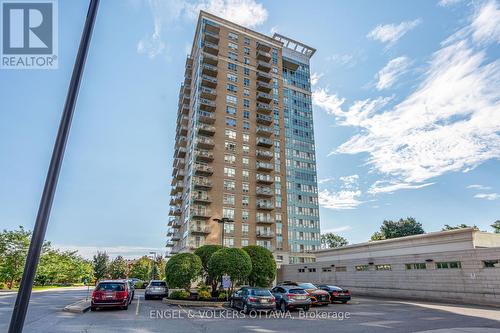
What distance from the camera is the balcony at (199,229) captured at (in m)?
53.6

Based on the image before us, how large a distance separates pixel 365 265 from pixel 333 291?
1175 centimetres

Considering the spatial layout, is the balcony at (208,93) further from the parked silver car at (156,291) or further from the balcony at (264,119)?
the parked silver car at (156,291)

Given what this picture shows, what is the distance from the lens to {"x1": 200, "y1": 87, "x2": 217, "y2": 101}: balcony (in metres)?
61.1

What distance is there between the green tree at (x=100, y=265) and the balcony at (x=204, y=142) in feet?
163

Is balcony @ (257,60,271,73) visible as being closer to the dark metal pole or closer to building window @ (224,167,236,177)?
building window @ (224,167,236,177)

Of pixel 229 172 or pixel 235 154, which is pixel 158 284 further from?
pixel 235 154

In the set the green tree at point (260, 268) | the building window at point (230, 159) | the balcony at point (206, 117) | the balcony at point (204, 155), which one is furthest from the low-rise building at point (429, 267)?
the balcony at point (206, 117)

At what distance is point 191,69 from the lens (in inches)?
2918

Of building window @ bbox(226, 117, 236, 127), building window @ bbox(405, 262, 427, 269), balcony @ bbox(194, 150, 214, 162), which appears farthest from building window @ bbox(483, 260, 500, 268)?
building window @ bbox(226, 117, 236, 127)

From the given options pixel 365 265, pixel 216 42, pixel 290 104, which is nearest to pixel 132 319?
pixel 365 265

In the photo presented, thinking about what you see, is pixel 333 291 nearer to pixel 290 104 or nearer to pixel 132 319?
pixel 132 319

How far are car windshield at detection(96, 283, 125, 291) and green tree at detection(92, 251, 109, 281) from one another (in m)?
72.5

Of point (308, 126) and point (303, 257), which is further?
point (308, 126)

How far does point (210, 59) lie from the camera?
209 feet
